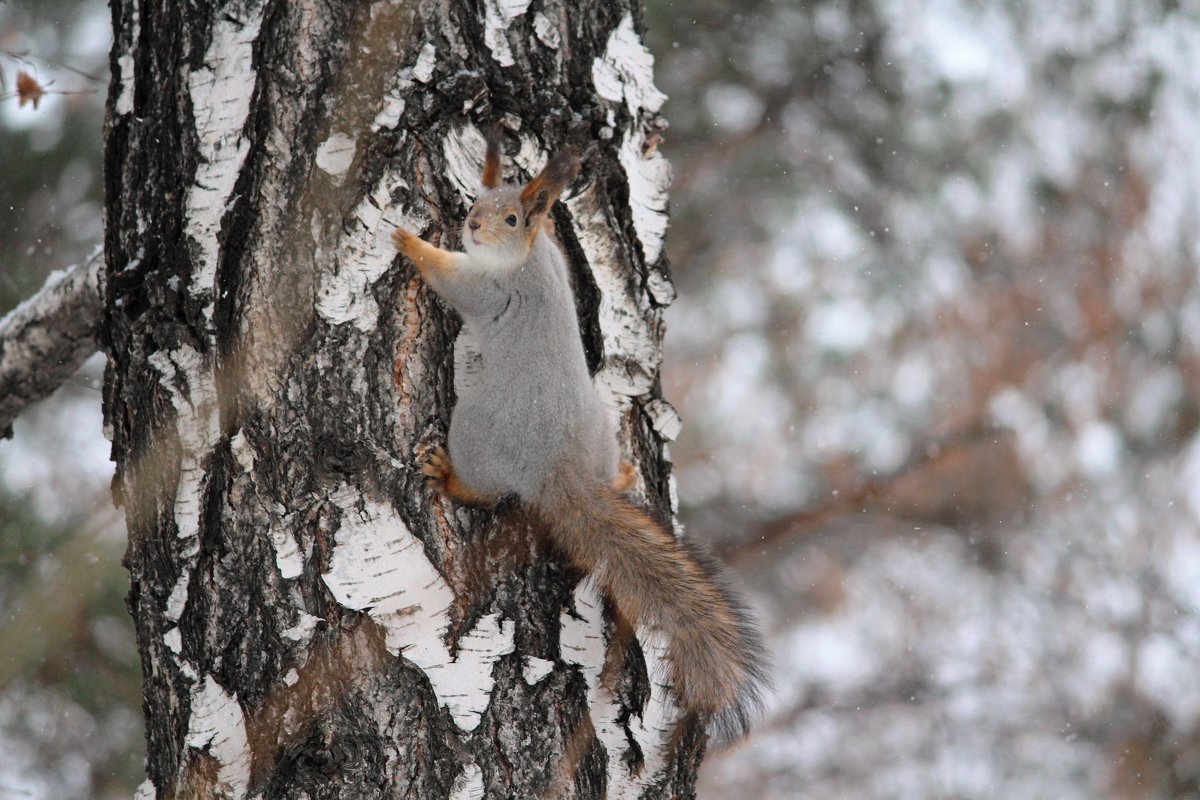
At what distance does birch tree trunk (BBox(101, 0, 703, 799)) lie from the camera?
129cm

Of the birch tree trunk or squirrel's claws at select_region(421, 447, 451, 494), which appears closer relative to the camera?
the birch tree trunk

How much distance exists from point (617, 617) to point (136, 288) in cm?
79

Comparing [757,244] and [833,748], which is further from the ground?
[757,244]

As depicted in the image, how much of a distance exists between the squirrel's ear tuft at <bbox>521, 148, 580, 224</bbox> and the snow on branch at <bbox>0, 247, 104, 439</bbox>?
2.55ft

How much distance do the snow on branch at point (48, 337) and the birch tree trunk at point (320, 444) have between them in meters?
0.40

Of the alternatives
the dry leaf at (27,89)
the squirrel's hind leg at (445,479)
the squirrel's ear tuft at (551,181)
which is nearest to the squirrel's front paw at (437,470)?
the squirrel's hind leg at (445,479)

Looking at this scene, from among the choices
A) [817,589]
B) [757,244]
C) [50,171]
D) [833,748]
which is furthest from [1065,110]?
[50,171]

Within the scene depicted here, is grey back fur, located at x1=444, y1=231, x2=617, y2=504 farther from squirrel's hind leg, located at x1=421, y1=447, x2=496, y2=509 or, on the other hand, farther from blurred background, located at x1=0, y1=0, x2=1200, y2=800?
blurred background, located at x1=0, y1=0, x2=1200, y2=800

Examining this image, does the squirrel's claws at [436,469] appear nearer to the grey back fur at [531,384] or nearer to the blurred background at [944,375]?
the grey back fur at [531,384]

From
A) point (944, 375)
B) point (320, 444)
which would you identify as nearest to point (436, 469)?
point (320, 444)

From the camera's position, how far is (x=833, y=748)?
4.53 meters

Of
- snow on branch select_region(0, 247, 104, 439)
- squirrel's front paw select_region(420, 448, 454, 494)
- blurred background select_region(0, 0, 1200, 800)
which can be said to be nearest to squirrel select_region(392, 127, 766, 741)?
squirrel's front paw select_region(420, 448, 454, 494)

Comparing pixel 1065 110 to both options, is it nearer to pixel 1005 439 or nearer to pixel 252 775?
pixel 1005 439

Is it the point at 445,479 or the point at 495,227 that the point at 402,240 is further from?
the point at 445,479
